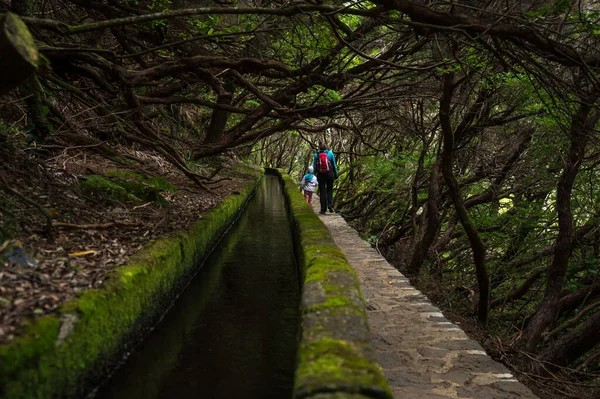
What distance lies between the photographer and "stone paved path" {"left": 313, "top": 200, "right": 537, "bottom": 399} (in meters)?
3.26

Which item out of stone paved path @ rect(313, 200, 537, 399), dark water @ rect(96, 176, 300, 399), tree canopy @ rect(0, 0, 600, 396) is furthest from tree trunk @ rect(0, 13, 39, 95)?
stone paved path @ rect(313, 200, 537, 399)

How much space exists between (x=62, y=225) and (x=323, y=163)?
262 inches

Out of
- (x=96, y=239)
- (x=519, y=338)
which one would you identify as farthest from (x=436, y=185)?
(x=96, y=239)

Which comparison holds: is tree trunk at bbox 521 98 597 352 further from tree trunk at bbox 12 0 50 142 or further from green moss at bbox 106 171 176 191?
tree trunk at bbox 12 0 50 142

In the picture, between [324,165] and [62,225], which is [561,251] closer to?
[324,165]

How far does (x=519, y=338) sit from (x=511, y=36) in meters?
4.13

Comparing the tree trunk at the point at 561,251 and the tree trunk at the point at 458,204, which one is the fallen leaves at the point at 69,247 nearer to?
the tree trunk at the point at 458,204

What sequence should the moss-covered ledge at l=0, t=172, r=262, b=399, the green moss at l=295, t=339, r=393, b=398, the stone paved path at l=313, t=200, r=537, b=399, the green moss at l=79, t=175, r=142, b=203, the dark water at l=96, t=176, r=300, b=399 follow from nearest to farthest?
the green moss at l=295, t=339, r=393, b=398
the moss-covered ledge at l=0, t=172, r=262, b=399
the stone paved path at l=313, t=200, r=537, b=399
the dark water at l=96, t=176, r=300, b=399
the green moss at l=79, t=175, r=142, b=203

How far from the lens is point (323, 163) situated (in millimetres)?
9984

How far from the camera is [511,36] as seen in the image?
12.8ft

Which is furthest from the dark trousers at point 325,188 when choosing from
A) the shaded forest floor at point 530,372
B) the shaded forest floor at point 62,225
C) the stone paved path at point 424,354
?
the stone paved path at point 424,354

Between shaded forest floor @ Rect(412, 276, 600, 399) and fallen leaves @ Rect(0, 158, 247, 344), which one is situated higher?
fallen leaves @ Rect(0, 158, 247, 344)

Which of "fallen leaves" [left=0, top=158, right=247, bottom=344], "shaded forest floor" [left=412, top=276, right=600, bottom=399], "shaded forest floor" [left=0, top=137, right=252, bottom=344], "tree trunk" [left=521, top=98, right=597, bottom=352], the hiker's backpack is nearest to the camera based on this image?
"fallen leaves" [left=0, top=158, right=247, bottom=344]

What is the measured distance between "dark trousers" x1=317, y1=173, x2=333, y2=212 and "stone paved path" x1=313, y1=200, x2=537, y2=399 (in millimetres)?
4702
